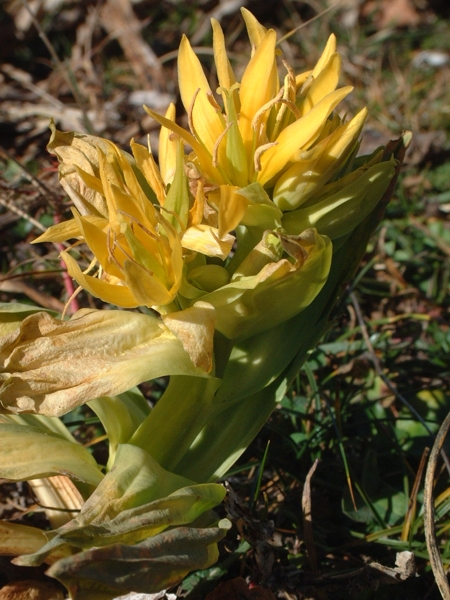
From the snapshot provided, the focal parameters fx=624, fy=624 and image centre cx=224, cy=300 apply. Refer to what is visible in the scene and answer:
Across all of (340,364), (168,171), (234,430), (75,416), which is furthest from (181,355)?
(340,364)

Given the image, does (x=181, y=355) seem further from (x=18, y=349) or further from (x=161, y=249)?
(x=18, y=349)

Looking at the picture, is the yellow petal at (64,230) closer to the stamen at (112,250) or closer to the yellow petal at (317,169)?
the stamen at (112,250)

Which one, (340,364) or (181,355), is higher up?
(181,355)

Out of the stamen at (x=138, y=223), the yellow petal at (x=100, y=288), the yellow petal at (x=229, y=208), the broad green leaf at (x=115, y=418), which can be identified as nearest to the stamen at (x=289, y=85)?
the yellow petal at (x=229, y=208)

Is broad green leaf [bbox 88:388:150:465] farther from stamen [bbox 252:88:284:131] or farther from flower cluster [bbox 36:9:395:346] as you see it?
stamen [bbox 252:88:284:131]

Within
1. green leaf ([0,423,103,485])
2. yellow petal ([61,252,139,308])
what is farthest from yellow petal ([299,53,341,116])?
green leaf ([0,423,103,485])
